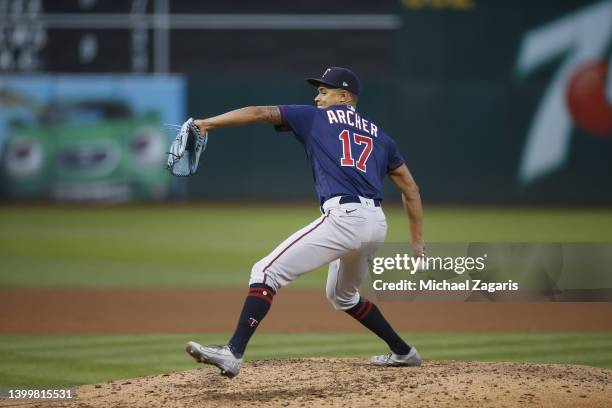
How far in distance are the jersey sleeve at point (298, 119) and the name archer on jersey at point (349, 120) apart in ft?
0.37

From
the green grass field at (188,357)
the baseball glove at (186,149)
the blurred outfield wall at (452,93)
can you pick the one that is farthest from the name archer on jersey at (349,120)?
the blurred outfield wall at (452,93)

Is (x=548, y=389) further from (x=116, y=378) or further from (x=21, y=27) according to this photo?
(x=21, y=27)

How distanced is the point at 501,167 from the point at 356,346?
12.0 metres

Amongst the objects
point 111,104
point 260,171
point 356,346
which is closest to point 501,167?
point 260,171

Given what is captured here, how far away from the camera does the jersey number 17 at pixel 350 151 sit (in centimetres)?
478

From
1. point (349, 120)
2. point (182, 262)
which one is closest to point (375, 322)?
point (349, 120)

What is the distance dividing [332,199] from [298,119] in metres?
0.46

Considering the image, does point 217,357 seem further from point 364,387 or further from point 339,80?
point 339,80

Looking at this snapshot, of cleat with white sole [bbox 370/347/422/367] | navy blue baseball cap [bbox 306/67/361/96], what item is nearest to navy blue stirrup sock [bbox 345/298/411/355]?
cleat with white sole [bbox 370/347/422/367]

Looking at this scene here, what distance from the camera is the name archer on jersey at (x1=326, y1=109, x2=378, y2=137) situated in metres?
4.83

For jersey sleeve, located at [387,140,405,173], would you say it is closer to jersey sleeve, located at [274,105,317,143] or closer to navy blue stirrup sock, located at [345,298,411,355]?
jersey sleeve, located at [274,105,317,143]

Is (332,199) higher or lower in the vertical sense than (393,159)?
lower

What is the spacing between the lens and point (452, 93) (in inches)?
703

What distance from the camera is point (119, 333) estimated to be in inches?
277
